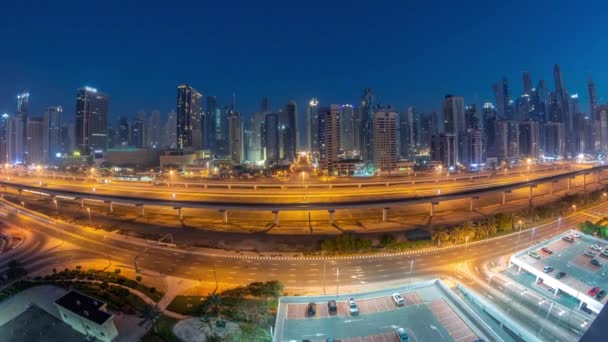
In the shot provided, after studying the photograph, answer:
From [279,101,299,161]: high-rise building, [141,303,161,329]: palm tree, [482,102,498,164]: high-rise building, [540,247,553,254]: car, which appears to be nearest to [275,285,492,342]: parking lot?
[141,303,161,329]: palm tree

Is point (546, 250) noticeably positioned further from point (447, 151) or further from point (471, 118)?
point (471, 118)

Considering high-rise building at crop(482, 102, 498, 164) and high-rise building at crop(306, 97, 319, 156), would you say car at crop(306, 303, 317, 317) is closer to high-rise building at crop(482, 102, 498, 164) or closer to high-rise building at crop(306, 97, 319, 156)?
high-rise building at crop(482, 102, 498, 164)

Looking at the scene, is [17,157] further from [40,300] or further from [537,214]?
[537,214]

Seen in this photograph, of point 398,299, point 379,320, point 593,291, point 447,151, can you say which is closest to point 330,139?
point 447,151

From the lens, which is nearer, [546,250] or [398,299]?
[398,299]

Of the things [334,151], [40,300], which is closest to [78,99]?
[334,151]

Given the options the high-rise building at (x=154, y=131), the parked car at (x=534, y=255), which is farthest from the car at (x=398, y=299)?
the high-rise building at (x=154, y=131)
